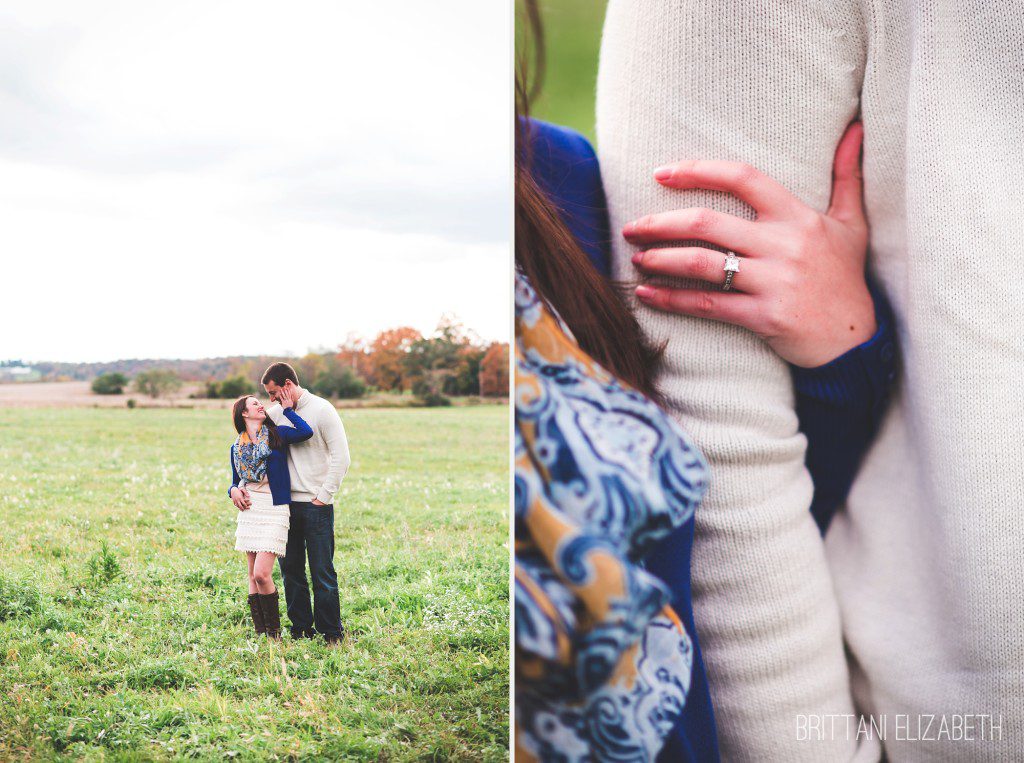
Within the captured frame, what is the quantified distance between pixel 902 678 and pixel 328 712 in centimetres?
96

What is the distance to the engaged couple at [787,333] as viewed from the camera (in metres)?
0.71

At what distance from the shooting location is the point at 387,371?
1460 millimetres

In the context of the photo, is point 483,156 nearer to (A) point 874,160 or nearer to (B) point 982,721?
(A) point 874,160

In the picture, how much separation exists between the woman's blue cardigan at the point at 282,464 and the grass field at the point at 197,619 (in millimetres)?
84

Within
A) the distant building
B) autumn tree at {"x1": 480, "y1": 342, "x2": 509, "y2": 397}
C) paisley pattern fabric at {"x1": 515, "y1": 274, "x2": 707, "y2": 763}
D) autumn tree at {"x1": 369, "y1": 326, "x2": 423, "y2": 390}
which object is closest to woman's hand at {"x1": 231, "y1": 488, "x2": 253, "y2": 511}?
autumn tree at {"x1": 369, "y1": 326, "x2": 423, "y2": 390}

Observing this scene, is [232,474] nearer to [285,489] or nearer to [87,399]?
[285,489]

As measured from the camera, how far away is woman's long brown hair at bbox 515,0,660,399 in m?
0.76

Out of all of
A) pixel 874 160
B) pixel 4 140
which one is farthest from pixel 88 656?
pixel 874 160

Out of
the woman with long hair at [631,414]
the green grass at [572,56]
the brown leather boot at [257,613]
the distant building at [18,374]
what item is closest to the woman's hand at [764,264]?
the woman with long hair at [631,414]

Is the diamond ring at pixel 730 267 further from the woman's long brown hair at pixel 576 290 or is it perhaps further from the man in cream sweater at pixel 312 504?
the man in cream sweater at pixel 312 504

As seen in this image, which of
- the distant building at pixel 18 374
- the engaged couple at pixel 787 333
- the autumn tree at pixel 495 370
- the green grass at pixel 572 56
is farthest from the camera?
the autumn tree at pixel 495 370

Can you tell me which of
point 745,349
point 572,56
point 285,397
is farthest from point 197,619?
point 572,56

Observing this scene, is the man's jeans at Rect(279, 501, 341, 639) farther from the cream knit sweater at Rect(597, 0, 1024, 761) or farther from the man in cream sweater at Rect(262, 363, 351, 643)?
the cream knit sweater at Rect(597, 0, 1024, 761)

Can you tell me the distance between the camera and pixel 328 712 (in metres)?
1.26
